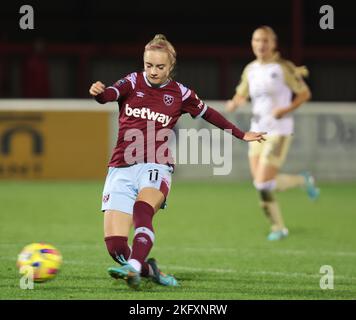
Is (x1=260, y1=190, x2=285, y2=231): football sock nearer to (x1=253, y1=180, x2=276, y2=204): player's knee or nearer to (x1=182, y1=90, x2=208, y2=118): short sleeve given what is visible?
(x1=253, y1=180, x2=276, y2=204): player's knee

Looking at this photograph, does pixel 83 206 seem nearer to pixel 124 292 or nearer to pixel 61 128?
pixel 61 128

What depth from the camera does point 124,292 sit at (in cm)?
648

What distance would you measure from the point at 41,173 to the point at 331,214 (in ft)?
18.9

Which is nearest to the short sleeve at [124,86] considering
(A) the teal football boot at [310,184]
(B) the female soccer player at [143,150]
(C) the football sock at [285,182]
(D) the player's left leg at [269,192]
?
(B) the female soccer player at [143,150]

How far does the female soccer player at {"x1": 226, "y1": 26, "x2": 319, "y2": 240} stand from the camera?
1029 cm

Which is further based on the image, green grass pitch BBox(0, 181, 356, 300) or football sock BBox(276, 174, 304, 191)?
football sock BBox(276, 174, 304, 191)

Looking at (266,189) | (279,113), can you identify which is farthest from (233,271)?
(279,113)

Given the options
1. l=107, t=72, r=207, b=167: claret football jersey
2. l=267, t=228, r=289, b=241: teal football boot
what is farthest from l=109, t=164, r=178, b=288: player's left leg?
l=267, t=228, r=289, b=241: teal football boot

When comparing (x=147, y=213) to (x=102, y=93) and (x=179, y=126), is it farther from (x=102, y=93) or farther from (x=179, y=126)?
(x=179, y=126)

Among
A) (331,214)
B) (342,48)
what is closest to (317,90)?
(342,48)

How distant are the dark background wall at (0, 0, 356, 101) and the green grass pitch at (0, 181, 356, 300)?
192 inches

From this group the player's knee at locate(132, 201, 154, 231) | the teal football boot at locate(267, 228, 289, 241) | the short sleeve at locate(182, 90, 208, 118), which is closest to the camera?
the player's knee at locate(132, 201, 154, 231)

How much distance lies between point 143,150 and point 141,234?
67 centimetres

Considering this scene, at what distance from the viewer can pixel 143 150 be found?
6.82m
